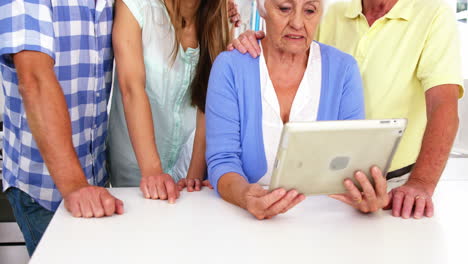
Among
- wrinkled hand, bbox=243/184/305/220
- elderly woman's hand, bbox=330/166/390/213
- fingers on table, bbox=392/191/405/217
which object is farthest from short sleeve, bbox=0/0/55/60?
fingers on table, bbox=392/191/405/217

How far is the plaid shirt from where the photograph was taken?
4.68ft

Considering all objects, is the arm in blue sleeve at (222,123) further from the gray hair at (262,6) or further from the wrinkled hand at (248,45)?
the gray hair at (262,6)

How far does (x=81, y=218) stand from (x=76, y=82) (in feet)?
1.58

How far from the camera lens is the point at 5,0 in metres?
1.27

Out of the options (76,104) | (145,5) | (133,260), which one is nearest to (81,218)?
(133,260)

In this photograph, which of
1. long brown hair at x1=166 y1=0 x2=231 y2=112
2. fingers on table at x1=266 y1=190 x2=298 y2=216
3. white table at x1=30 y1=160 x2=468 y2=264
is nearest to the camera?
white table at x1=30 y1=160 x2=468 y2=264

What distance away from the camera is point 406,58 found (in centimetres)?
165

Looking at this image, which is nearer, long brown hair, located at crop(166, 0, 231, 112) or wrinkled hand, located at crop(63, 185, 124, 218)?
wrinkled hand, located at crop(63, 185, 124, 218)

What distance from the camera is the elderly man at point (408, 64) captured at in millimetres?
1509

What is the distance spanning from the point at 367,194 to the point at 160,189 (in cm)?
52

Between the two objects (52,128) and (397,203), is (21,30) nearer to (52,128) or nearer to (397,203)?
(52,128)

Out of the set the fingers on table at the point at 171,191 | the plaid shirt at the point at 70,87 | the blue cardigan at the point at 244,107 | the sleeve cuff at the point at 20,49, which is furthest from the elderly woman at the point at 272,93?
the sleeve cuff at the point at 20,49

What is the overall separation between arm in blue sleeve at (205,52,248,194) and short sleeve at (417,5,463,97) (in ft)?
1.98

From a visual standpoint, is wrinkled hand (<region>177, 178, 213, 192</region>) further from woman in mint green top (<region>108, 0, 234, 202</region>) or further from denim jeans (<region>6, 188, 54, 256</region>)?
denim jeans (<region>6, 188, 54, 256</region>)
